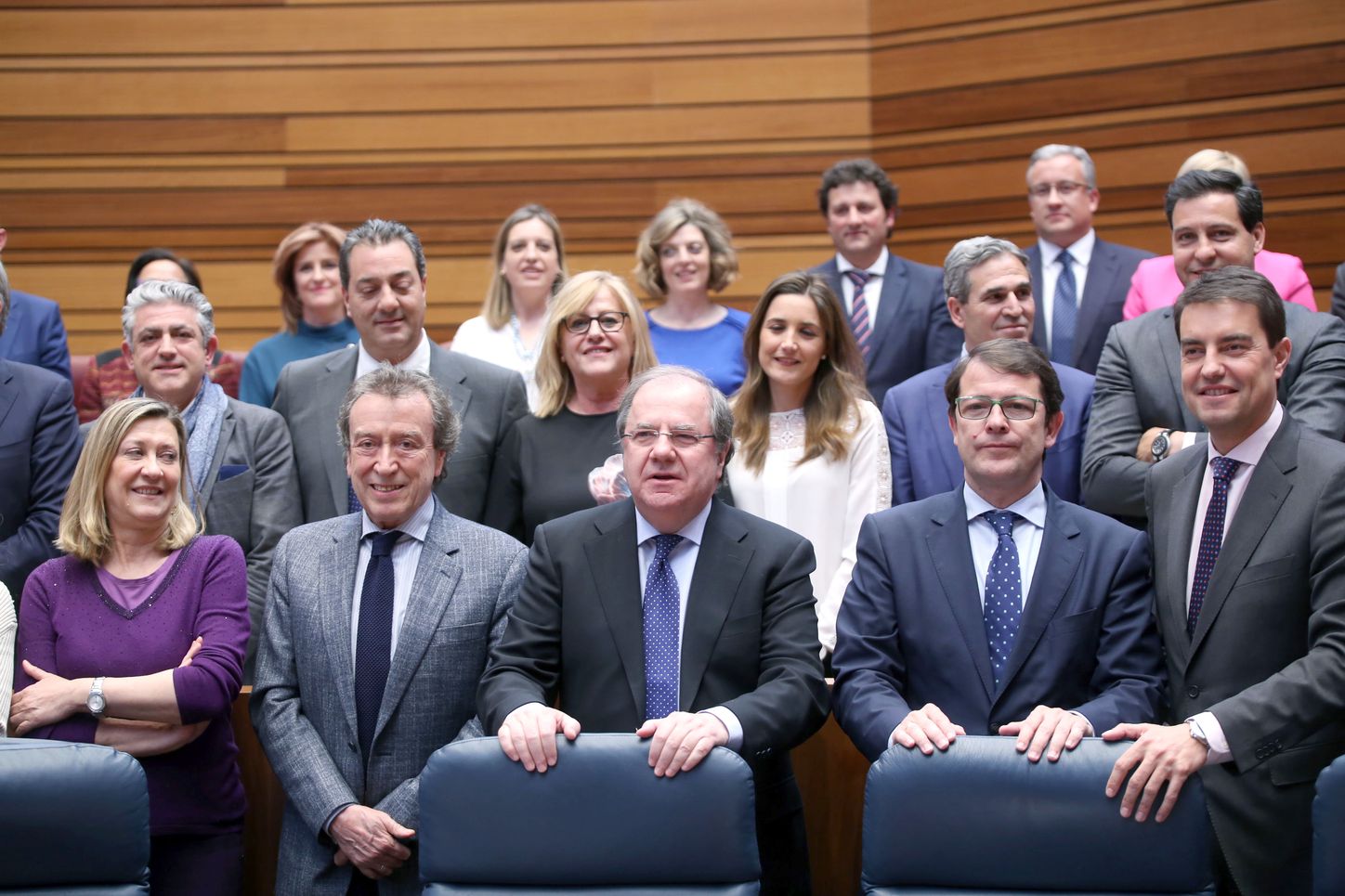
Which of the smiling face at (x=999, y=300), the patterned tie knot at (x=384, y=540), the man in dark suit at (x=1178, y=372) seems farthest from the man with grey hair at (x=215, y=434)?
the man in dark suit at (x=1178, y=372)

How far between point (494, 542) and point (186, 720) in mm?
505

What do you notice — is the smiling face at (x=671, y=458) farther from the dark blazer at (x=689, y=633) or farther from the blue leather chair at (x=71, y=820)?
the blue leather chair at (x=71, y=820)

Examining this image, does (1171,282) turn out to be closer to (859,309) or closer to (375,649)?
(859,309)

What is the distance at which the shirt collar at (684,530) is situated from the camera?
76.5 inches

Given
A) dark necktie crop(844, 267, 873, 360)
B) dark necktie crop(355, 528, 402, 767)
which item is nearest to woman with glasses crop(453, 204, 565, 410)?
dark necktie crop(844, 267, 873, 360)

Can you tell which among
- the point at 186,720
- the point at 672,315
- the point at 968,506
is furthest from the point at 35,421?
the point at 968,506

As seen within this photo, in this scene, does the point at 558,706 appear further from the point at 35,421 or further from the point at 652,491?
the point at 35,421

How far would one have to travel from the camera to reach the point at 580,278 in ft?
8.69

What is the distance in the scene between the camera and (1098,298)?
328 centimetres

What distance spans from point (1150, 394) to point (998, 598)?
73 cm

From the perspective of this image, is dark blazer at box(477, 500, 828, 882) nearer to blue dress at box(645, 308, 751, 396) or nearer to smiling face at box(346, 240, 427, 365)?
smiling face at box(346, 240, 427, 365)

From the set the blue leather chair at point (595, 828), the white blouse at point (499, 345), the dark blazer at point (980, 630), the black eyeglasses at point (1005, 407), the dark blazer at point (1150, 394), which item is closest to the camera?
the blue leather chair at point (595, 828)

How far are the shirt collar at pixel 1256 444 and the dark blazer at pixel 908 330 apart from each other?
1.28m

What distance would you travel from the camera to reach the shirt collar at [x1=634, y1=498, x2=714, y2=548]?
1.94 m
